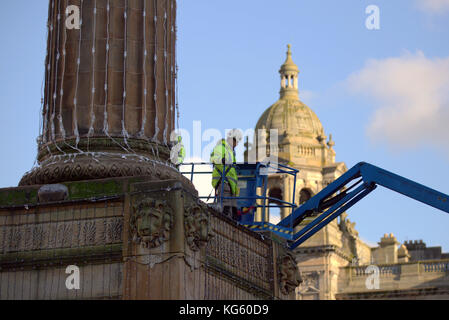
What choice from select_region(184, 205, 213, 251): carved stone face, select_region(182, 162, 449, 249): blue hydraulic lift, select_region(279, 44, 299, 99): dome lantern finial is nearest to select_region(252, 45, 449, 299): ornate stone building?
select_region(279, 44, 299, 99): dome lantern finial

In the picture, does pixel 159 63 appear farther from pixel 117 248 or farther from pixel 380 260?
pixel 380 260

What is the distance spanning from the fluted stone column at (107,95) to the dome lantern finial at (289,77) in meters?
57.9

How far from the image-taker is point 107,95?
27.7 m

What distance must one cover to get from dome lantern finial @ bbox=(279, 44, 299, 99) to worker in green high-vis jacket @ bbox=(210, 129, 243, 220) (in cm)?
5490

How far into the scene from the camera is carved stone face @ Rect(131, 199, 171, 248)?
24.4 meters

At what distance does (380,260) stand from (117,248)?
228ft

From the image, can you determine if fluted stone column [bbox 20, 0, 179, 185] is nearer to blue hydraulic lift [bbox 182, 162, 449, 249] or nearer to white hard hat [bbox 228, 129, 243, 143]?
white hard hat [bbox 228, 129, 243, 143]

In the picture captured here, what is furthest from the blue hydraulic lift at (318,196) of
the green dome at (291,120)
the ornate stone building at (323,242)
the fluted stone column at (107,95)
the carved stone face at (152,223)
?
the green dome at (291,120)

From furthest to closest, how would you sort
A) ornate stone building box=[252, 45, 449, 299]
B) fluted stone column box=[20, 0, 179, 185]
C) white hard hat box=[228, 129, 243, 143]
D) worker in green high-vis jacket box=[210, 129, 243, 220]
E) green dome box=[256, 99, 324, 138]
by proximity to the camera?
green dome box=[256, 99, 324, 138] → ornate stone building box=[252, 45, 449, 299] → white hard hat box=[228, 129, 243, 143] → worker in green high-vis jacket box=[210, 129, 243, 220] → fluted stone column box=[20, 0, 179, 185]

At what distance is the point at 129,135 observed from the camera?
2767 cm

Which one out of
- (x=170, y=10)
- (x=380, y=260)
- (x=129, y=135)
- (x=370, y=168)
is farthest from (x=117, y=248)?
(x=380, y=260)

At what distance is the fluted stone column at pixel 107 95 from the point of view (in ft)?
90.1

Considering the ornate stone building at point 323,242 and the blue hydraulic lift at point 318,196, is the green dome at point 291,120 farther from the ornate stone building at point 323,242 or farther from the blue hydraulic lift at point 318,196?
the blue hydraulic lift at point 318,196

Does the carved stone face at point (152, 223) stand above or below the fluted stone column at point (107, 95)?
below
